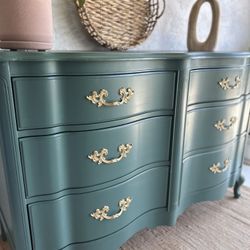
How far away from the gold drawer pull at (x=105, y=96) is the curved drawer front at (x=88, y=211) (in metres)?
0.32

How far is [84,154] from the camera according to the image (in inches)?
32.4

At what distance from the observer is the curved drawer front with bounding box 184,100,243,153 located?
112 cm

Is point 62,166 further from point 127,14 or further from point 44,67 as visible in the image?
point 127,14

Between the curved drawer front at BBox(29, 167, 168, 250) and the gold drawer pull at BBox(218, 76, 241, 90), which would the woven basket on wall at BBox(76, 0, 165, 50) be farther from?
the curved drawer front at BBox(29, 167, 168, 250)

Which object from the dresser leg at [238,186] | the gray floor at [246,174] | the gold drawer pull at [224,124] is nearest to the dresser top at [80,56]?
the gold drawer pull at [224,124]

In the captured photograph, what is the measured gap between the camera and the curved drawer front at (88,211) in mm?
817

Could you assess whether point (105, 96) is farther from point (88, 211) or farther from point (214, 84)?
point (214, 84)

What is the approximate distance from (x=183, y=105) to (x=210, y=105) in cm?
19

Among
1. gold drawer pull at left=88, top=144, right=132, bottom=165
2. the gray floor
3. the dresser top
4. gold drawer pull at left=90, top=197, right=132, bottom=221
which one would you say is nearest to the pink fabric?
the dresser top

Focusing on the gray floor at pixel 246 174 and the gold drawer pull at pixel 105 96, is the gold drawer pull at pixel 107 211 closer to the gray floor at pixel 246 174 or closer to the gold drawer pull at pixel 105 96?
the gold drawer pull at pixel 105 96

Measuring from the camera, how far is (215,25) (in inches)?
49.3

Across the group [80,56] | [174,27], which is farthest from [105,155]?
[174,27]

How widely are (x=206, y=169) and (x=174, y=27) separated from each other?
0.89 metres

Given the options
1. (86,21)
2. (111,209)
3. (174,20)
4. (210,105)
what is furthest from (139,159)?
(174,20)
